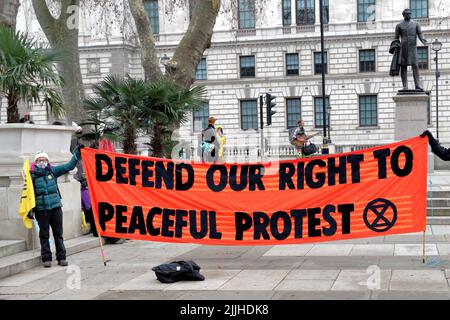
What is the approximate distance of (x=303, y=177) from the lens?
991cm

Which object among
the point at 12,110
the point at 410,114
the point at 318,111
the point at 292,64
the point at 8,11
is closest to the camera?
the point at 12,110

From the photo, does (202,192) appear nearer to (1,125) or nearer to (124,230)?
(124,230)

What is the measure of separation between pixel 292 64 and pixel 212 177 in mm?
46836

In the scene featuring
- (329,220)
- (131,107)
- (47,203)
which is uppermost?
(131,107)

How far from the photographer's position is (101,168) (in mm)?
10188

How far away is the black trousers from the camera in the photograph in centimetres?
1018

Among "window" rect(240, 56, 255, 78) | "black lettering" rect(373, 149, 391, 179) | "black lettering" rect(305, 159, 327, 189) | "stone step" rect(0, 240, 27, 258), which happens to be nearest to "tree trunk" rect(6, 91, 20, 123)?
"stone step" rect(0, 240, 27, 258)

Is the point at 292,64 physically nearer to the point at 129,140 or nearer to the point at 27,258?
the point at 129,140

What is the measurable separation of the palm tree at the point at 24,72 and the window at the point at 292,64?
147 ft

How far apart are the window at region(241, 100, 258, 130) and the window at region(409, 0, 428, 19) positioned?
A: 1461 centimetres

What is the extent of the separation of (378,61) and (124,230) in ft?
154

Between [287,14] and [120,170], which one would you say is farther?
[287,14]

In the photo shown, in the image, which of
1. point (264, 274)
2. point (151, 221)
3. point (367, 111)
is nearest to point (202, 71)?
point (367, 111)
